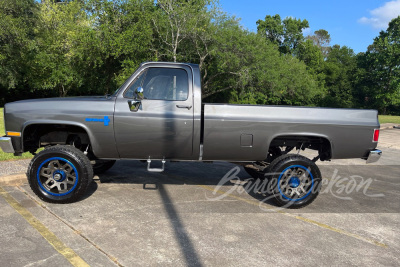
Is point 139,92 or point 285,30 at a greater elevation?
point 285,30

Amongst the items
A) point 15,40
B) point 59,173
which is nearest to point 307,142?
point 59,173

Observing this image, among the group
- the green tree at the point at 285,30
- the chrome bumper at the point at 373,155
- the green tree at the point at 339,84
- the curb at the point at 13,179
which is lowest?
the curb at the point at 13,179

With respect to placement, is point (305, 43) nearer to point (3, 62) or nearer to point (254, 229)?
point (3, 62)

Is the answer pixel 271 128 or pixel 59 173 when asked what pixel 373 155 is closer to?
pixel 271 128

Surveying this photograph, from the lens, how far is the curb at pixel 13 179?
5.41 metres

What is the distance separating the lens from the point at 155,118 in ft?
15.1

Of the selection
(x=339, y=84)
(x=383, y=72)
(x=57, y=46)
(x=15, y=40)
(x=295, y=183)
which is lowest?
(x=295, y=183)

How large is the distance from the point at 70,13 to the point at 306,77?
25564 mm

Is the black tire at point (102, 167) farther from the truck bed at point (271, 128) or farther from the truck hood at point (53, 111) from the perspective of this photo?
the truck bed at point (271, 128)

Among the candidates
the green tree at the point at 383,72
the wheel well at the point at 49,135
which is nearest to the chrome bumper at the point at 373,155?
the wheel well at the point at 49,135

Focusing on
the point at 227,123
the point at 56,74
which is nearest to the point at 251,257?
the point at 227,123

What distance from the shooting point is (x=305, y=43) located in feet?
184

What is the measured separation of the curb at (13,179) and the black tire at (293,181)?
169 inches

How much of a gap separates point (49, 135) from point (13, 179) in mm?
1211
